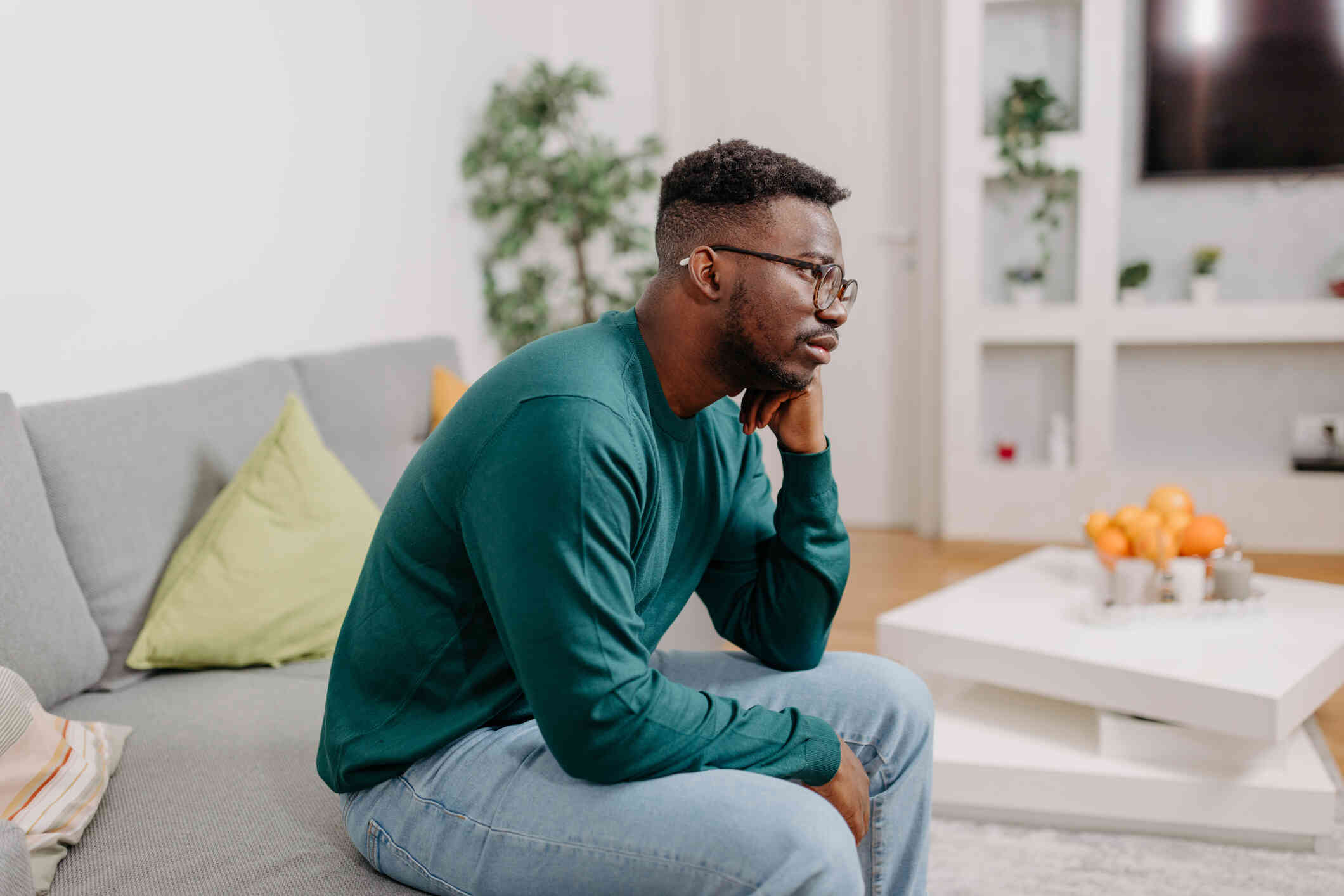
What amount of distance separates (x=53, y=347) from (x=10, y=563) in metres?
0.60

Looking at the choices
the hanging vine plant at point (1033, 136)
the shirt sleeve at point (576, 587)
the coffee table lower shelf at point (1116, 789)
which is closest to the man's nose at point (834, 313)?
the shirt sleeve at point (576, 587)

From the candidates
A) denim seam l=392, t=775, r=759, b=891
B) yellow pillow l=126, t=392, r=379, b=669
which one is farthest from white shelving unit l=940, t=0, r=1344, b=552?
denim seam l=392, t=775, r=759, b=891

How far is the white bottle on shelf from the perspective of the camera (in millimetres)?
3559

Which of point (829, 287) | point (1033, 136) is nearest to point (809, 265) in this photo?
point (829, 287)

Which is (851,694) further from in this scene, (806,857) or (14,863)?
(14,863)

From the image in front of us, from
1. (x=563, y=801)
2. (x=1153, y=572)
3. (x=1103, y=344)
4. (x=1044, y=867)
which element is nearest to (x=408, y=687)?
(x=563, y=801)

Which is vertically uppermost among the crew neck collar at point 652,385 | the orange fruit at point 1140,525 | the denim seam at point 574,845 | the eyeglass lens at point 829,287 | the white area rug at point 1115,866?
the eyeglass lens at point 829,287

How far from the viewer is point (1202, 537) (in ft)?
6.43

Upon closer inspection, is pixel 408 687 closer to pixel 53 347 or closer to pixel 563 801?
pixel 563 801

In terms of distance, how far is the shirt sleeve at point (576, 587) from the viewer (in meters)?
0.91

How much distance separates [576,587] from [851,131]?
10.2 ft

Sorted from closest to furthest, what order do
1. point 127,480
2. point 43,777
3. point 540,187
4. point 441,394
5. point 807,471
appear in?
1. point 43,777
2. point 807,471
3. point 127,480
4. point 441,394
5. point 540,187

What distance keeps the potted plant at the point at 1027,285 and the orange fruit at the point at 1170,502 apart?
1.57m

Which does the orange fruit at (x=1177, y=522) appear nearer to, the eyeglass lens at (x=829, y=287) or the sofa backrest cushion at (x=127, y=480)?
the eyeglass lens at (x=829, y=287)
